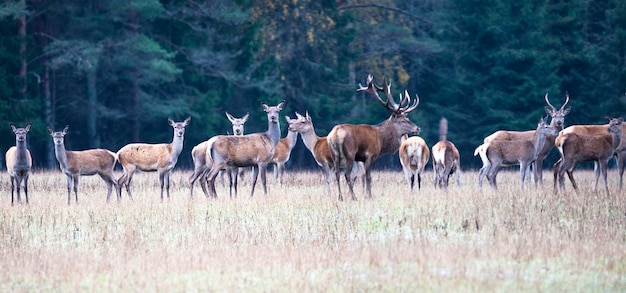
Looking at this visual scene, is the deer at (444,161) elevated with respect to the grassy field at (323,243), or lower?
elevated

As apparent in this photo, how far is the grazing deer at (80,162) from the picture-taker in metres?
16.6

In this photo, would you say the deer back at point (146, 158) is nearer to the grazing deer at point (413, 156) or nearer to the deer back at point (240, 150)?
the deer back at point (240, 150)

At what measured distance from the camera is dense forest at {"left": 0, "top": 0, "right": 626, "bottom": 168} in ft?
104

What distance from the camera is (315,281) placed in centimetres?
920

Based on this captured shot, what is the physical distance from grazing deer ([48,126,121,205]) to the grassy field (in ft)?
→ 2.32

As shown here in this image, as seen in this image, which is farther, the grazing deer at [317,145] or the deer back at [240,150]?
the grazing deer at [317,145]

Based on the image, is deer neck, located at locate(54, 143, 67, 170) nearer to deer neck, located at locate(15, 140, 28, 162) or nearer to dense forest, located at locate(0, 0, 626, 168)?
deer neck, located at locate(15, 140, 28, 162)

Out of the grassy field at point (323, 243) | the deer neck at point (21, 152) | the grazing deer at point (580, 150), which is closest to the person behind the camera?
the grassy field at point (323, 243)

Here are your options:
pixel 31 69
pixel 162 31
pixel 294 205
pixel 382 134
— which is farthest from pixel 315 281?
pixel 162 31

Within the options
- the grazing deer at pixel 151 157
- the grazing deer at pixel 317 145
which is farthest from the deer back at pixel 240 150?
the grazing deer at pixel 317 145

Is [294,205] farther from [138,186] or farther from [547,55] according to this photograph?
[547,55]

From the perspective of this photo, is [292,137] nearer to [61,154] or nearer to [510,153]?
[510,153]

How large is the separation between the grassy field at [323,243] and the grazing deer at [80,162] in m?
0.71

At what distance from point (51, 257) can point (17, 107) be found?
811 inches
